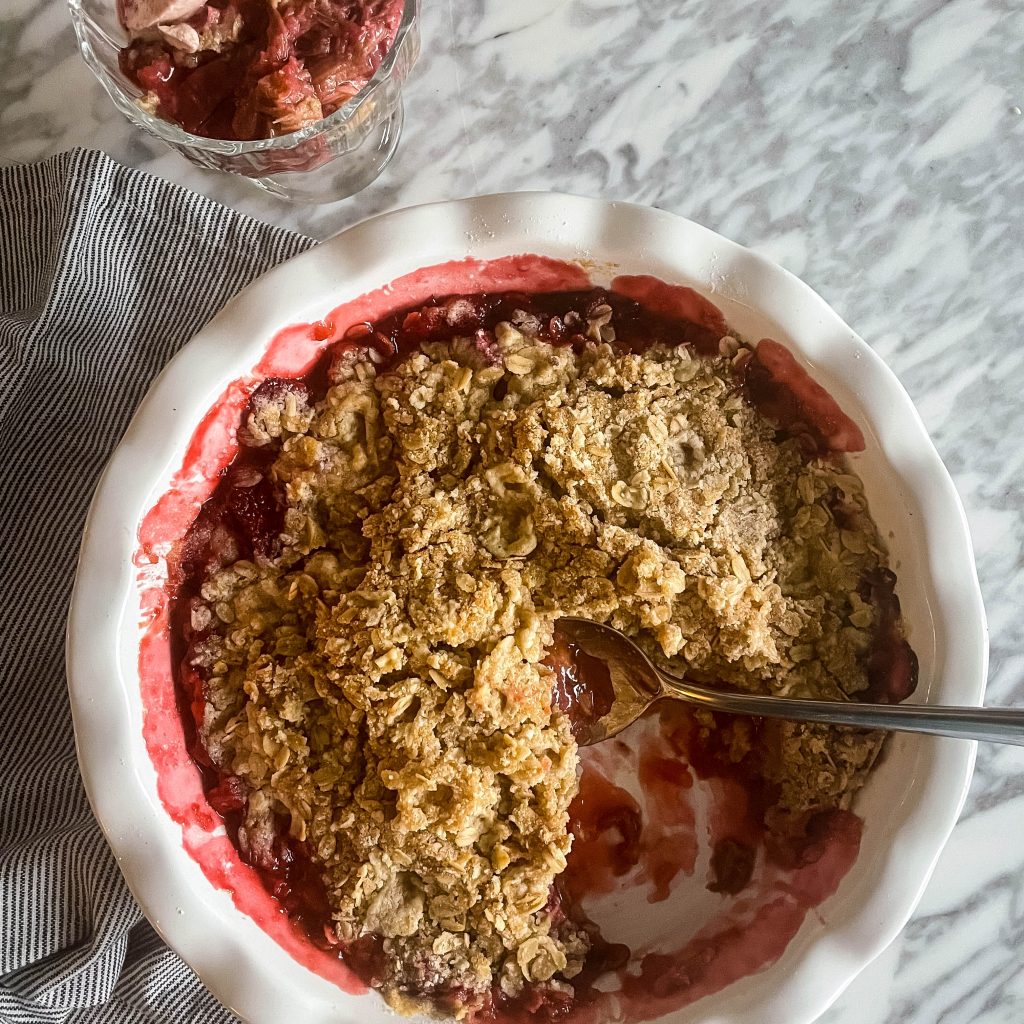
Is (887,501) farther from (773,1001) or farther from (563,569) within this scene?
(773,1001)

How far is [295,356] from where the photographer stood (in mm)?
1133

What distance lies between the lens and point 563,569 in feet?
3.61

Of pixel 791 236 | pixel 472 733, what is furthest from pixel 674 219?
pixel 472 733

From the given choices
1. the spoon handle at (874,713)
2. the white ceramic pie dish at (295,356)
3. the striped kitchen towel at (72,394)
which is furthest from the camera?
the striped kitchen towel at (72,394)

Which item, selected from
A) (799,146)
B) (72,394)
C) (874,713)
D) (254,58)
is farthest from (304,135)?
(874,713)

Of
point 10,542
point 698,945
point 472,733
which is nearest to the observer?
point 472,733

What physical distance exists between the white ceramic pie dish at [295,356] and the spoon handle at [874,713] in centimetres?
12

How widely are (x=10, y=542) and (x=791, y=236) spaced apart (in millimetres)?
1172

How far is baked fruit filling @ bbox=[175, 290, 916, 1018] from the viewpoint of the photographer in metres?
1.08

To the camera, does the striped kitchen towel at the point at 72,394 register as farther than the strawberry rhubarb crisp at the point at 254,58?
Yes

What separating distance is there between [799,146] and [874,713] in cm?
80

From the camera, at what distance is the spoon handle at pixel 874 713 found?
0.93 meters

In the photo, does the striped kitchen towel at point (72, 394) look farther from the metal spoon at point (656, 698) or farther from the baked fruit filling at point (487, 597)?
the metal spoon at point (656, 698)

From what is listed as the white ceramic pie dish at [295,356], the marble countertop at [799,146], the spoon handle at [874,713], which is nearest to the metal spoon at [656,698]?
the spoon handle at [874,713]
